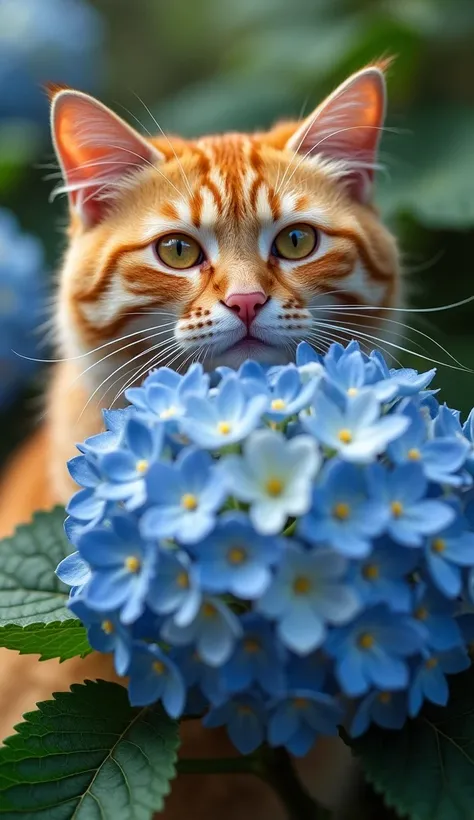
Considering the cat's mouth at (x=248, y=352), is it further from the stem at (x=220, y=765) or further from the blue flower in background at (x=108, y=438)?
the stem at (x=220, y=765)

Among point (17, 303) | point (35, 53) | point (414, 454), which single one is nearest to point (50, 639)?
point (414, 454)

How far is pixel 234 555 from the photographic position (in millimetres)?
642

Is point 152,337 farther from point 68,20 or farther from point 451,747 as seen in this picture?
point 68,20

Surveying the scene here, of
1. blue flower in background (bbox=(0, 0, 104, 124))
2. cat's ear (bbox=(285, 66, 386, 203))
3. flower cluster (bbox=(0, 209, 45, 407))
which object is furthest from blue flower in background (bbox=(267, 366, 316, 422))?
blue flower in background (bbox=(0, 0, 104, 124))

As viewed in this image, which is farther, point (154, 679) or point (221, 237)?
point (221, 237)

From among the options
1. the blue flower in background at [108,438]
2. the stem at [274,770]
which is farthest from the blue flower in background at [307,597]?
the stem at [274,770]

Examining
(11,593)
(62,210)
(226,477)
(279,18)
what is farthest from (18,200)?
(226,477)

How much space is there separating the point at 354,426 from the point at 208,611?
20cm

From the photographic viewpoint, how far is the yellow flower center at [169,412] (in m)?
0.73

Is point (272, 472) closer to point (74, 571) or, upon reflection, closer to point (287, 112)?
point (74, 571)

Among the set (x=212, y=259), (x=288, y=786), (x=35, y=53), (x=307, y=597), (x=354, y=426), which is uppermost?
(x=35, y=53)

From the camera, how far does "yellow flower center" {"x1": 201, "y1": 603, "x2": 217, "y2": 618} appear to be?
0.66m

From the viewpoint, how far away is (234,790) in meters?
1.20

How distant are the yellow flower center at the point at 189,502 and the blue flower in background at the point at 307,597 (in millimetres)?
82
